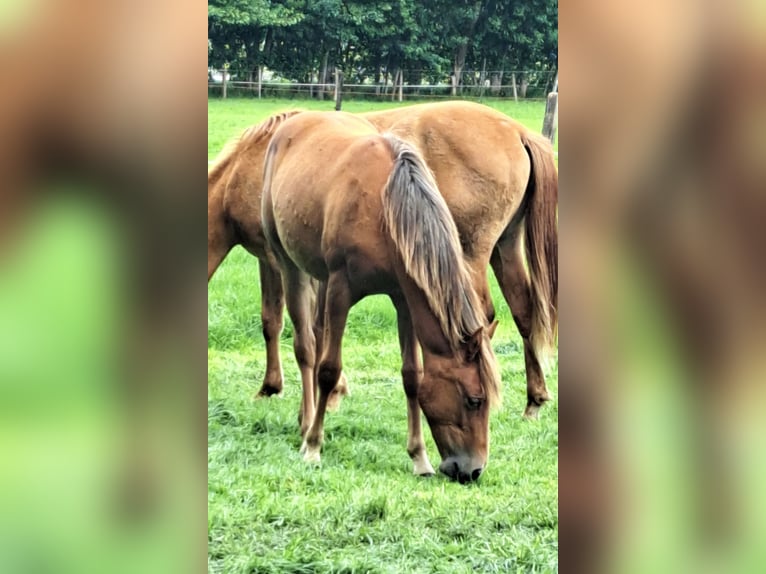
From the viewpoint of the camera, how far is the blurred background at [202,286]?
2023 mm

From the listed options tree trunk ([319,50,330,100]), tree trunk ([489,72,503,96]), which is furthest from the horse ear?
tree trunk ([319,50,330,100])

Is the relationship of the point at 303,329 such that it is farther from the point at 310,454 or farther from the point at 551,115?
the point at 551,115

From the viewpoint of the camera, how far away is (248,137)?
2553 millimetres

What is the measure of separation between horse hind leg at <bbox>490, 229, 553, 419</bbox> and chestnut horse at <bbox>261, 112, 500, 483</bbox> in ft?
0.42

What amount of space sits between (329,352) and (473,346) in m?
0.45

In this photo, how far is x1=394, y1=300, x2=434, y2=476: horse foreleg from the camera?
251cm

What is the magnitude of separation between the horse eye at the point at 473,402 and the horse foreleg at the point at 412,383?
156 mm

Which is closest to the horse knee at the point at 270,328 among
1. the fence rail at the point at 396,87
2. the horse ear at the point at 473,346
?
the horse ear at the point at 473,346

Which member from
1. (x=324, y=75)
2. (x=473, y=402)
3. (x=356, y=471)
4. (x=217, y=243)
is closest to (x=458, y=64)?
(x=324, y=75)

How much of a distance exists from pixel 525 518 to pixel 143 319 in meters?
1.23

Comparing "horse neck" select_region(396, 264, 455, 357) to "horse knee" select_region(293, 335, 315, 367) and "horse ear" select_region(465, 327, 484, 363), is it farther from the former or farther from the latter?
"horse knee" select_region(293, 335, 315, 367)

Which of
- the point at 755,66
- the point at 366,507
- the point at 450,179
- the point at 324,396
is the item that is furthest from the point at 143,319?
the point at 755,66

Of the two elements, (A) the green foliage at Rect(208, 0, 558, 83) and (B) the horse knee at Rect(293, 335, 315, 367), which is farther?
(B) the horse knee at Rect(293, 335, 315, 367)

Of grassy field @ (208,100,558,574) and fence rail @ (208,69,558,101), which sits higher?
fence rail @ (208,69,558,101)
